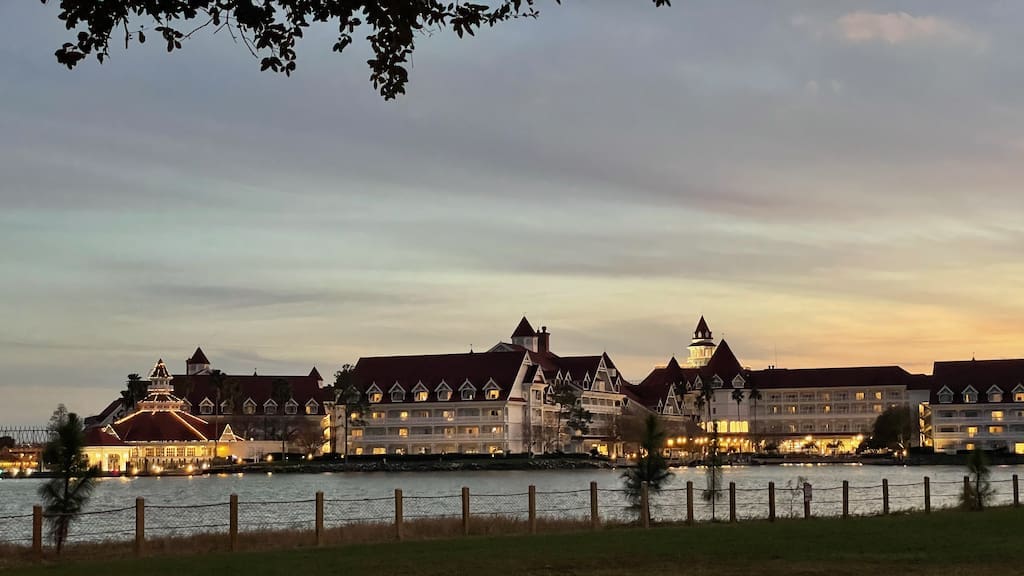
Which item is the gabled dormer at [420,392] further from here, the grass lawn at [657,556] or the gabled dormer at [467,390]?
the grass lawn at [657,556]

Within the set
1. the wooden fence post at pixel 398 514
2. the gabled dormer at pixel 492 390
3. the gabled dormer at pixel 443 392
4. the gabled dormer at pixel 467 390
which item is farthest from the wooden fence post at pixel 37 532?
the gabled dormer at pixel 443 392

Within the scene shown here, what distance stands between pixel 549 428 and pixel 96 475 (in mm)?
145061

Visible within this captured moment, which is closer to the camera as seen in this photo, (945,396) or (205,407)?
(945,396)

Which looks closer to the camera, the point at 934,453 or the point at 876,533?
the point at 876,533

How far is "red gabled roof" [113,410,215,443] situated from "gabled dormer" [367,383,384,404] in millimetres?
21730

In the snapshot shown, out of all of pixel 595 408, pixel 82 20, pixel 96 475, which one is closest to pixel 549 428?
pixel 595 408

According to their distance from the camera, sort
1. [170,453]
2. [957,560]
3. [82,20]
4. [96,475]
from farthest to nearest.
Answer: [170,453]
[96,475]
[957,560]
[82,20]

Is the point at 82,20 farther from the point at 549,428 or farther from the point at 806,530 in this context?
the point at 549,428

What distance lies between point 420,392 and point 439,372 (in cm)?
405

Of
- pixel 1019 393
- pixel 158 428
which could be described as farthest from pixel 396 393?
pixel 1019 393

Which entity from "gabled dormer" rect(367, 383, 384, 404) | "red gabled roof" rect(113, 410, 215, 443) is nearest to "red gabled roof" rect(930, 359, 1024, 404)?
"gabled dormer" rect(367, 383, 384, 404)

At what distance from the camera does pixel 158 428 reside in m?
167

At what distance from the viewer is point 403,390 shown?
17912cm

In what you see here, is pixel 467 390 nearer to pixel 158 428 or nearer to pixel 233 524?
pixel 158 428
